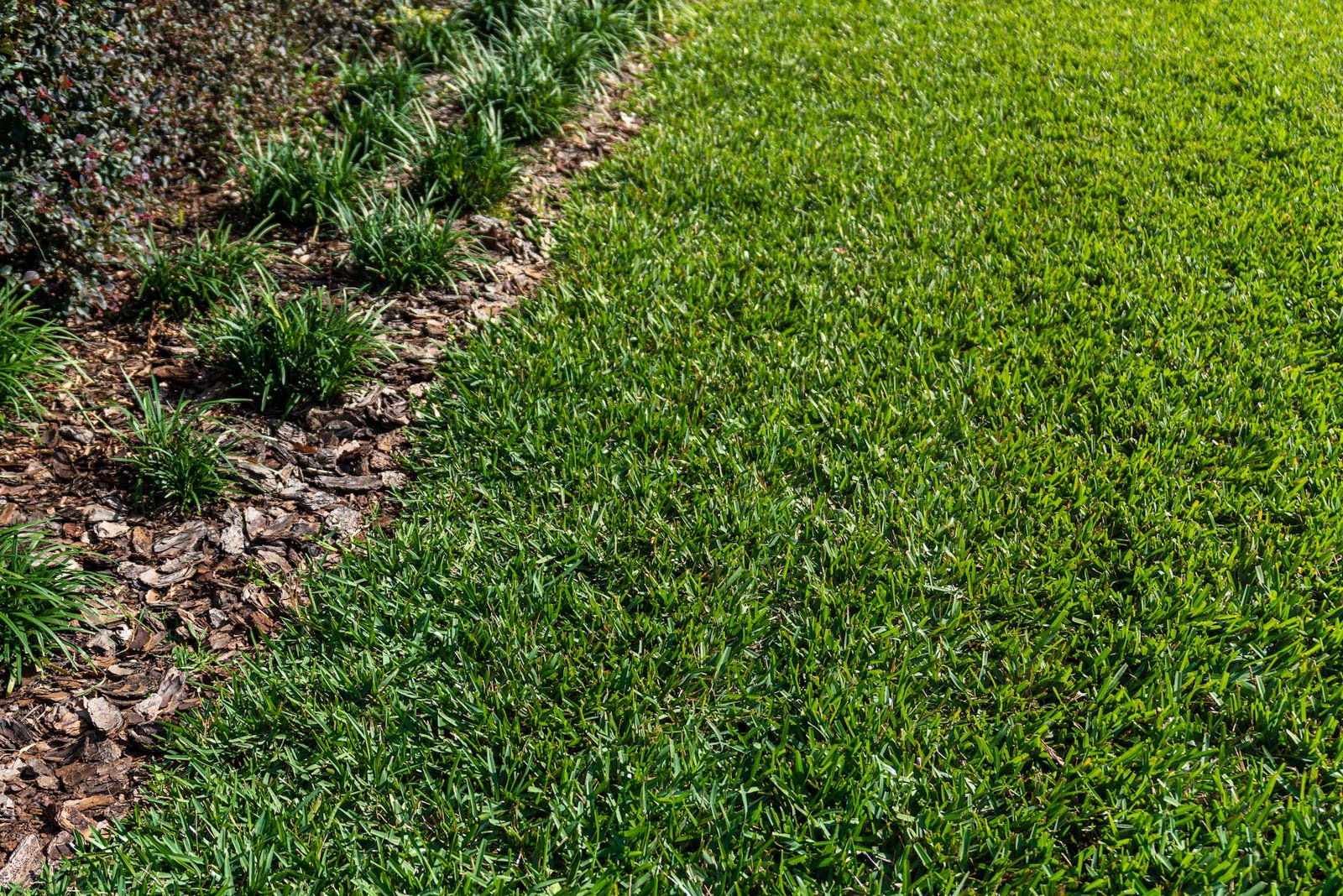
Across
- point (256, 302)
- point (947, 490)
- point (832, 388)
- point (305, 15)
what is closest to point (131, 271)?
point (256, 302)

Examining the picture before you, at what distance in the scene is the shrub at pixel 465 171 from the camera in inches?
175

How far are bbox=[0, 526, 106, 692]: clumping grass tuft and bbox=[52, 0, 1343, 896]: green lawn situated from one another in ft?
1.81

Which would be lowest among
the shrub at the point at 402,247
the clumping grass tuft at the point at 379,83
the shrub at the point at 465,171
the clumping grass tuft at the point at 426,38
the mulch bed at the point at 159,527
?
the mulch bed at the point at 159,527

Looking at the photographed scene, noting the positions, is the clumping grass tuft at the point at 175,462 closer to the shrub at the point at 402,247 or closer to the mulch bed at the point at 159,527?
the mulch bed at the point at 159,527

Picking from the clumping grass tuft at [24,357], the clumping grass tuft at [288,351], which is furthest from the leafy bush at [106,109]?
the clumping grass tuft at [288,351]

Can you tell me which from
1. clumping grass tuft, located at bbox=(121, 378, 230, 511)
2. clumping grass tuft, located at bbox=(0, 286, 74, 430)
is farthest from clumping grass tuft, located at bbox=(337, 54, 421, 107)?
clumping grass tuft, located at bbox=(121, 378, 230, 511)

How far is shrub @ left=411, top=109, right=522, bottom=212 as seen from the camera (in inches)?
175

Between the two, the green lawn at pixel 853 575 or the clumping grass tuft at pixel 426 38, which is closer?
the green lawn at pixel 853 575

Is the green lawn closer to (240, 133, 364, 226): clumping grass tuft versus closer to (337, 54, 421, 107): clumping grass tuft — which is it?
(240, 133, 364, 226): clumping grass tuft

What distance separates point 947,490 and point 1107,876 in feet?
4.12

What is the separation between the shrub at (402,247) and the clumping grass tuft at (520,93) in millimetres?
1008

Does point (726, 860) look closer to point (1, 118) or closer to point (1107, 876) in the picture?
point (1107, 876)

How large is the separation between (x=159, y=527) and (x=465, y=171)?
2.23m

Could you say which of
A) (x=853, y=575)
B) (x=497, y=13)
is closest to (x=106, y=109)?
(x=497, y=13)
